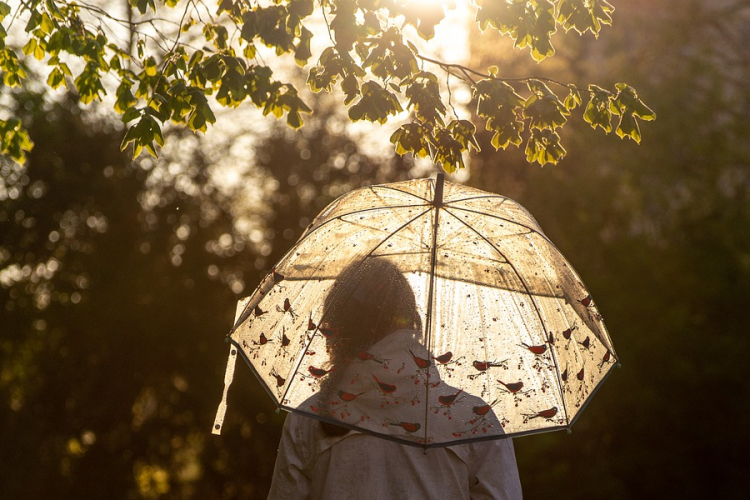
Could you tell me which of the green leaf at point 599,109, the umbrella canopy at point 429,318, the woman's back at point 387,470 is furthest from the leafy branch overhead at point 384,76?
the woman's back at point 387,470

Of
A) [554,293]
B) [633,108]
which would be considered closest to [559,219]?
[633,108]

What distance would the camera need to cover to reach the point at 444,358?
3172 millimetres

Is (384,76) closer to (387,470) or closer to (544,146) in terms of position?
(544,146)

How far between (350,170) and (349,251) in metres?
7.83

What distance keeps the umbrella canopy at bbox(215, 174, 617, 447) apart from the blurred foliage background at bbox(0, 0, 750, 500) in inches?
270

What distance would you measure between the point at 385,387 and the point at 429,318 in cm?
33

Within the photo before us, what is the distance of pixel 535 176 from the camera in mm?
12586

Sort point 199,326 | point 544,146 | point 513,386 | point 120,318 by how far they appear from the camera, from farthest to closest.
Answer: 1. point 199,326
2. point 120,318
3. point 544,146
4. point 513,386

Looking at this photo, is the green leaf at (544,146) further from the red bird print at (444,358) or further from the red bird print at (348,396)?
the red bird print at (348,396)

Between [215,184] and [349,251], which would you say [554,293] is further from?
[215,184]

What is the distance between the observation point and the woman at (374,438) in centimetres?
300

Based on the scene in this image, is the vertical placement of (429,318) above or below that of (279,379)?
above

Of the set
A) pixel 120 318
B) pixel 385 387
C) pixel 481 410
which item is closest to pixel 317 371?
pixel 385 387

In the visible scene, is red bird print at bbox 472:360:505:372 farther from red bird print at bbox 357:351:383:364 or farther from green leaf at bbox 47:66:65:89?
green leaf at bbox 47:66:65:89
